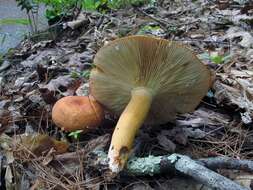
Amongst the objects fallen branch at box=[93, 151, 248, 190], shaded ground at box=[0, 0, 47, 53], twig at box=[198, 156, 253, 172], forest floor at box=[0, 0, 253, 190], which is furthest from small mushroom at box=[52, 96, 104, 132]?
shaded ground at box=[0, 0, 47, 53]

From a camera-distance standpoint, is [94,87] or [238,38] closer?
[94,87]

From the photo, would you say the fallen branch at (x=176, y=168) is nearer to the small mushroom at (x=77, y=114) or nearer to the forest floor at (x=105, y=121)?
the forest floor at (x=105, y=121)

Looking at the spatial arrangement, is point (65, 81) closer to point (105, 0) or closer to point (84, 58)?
point (84, 58)

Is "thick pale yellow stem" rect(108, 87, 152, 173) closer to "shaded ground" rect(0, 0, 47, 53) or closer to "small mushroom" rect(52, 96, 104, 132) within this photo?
"small mushroom" rect(52, 96, 104, 132)

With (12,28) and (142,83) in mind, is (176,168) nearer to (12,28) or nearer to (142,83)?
(142,83)

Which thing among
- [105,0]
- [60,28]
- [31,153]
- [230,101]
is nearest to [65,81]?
[31,153]
